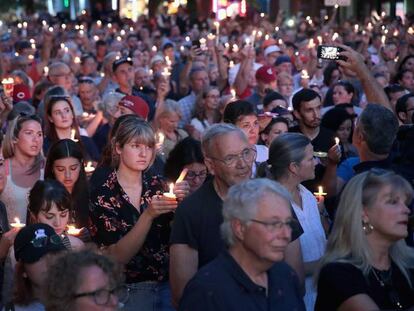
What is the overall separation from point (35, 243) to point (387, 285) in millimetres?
1690

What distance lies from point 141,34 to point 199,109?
13.3 metres

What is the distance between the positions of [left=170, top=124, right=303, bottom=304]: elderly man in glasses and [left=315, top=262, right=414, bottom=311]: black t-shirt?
0.56m

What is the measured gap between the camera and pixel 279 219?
4422mm

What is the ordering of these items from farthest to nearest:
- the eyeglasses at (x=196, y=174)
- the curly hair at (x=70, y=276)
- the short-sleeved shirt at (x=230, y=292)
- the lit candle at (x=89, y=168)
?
the lit candle at (x=89, y=168) → the eyeglasses at (x=196, y=174) → the short-sleeved shirt at (x=230, y=292) → the curly hair at (x=70, y=276)

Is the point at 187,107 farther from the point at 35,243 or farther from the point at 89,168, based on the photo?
the point at 35,243

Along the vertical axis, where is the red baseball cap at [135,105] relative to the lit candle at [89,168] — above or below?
above

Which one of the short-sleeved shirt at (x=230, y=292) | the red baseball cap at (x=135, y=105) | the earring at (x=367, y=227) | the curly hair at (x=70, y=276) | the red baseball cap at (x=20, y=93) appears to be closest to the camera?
the curly hair at (x=70, y=276)

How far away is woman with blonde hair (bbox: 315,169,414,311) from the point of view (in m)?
4.66

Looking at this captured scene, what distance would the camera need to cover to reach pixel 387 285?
187 inches

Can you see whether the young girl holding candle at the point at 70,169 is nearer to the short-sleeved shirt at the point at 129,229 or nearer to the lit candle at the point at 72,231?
the lit candle at the point at 72,231

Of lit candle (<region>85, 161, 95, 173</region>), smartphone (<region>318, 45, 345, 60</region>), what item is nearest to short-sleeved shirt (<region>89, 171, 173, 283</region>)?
lit candle (<region>85, 161, 95, 173</region>)

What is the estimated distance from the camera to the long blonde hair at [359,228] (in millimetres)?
4758

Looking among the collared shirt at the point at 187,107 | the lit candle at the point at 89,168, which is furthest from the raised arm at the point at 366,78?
the collared shirt at the point at 187,107

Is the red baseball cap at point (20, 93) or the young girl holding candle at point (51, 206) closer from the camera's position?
the young girl holding candle at point (51, 206)
